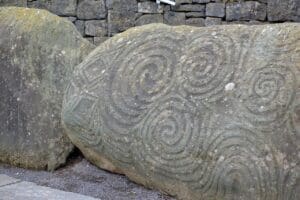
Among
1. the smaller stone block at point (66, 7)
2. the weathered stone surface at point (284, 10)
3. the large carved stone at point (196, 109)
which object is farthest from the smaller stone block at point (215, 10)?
the large carved stone at point (196, 109)

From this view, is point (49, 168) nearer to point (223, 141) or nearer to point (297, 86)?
point (223, 141)

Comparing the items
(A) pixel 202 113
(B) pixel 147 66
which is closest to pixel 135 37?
(B) pixel 147 66

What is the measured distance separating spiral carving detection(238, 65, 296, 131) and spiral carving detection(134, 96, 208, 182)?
0.21m

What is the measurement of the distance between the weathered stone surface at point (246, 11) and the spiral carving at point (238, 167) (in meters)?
3.48

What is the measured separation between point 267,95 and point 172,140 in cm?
48

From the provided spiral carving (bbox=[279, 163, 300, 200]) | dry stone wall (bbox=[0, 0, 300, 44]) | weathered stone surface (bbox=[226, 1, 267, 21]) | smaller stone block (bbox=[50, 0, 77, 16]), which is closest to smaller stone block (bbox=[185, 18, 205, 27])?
dry stone wall (bbox=[0, 0, 300, 44])

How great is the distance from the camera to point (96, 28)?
6.52m

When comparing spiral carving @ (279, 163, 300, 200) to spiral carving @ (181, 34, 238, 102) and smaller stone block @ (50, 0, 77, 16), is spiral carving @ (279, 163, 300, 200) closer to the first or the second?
spiral carving @ (181, 34, 238, 102)

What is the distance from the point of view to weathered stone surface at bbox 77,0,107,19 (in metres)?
6.46

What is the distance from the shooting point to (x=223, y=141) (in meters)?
2.29

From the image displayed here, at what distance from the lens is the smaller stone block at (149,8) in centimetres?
608

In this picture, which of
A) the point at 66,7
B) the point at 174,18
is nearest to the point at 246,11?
the point at 174,18

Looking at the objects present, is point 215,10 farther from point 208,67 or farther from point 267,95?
point 267,95

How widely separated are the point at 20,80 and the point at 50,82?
0.20m
